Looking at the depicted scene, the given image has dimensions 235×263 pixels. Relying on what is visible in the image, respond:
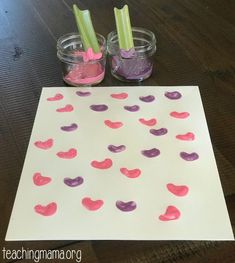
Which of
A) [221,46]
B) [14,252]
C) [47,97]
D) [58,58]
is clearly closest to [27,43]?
[58,58]

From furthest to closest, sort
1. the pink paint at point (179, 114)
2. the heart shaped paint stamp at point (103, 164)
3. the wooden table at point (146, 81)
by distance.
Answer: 1. the pink paint at point (179, 114)
2. the heart shaped paint stamp at point (103, 164)
3. the wooden table at point (146, 81)

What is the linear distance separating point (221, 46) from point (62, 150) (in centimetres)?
47

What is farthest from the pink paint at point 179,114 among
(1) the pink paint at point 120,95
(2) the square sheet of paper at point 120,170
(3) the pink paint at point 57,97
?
(3) the pink paint at point 57,97

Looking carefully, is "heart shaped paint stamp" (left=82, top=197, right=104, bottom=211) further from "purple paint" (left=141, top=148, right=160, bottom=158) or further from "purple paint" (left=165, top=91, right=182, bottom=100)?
"purple paint" (left=165, top=91, right=182, bottom=100)

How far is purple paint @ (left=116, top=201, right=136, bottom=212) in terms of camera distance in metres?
0.56

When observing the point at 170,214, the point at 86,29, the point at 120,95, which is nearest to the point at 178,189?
the point at 170,214

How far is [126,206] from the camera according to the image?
56 centimetres

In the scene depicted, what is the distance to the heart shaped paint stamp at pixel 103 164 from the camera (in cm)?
63

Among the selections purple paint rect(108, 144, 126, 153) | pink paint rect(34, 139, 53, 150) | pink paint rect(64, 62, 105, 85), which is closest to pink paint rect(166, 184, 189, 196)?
purple paint rect(108, 144, 126, 153)

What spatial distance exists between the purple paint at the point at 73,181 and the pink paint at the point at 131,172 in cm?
6

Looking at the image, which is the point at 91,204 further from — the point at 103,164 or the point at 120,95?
the point at 120,95

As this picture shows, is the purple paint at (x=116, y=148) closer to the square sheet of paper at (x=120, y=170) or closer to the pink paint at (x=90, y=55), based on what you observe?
the square sheet of paper at (x=120, y=170)

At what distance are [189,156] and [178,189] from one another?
8 centimetres

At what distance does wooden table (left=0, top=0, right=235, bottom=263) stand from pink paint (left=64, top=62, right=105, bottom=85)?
0.02m
